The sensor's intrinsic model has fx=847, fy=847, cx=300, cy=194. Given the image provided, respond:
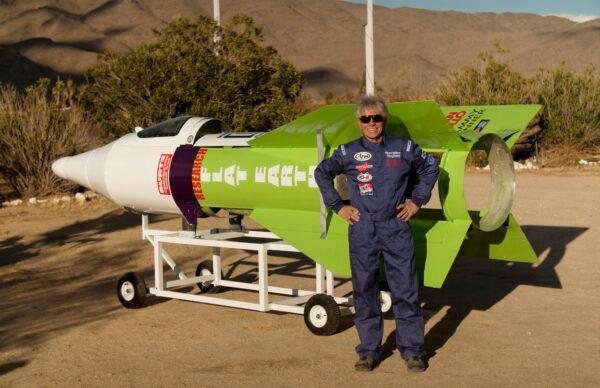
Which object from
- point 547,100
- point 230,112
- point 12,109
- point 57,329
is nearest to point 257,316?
point 57,329

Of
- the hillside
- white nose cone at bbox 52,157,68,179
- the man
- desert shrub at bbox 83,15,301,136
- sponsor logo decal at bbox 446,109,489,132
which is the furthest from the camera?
the hillside

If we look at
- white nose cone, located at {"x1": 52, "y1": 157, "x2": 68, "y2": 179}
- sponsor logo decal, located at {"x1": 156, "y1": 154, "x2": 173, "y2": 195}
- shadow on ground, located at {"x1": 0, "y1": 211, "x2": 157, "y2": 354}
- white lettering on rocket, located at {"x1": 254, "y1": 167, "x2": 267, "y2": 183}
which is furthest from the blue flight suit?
white nose cone, located at {"x1": 52, "y1": 157, "x2": 68, "y2": 179}

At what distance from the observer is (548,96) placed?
78.8 feet

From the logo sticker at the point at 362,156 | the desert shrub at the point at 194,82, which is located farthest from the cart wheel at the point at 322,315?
the desert shrub at the point at 194,82

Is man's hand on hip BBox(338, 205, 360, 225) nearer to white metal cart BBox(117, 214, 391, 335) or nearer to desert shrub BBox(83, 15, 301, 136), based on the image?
white metal cart BBox(117, 214, 391, 335)

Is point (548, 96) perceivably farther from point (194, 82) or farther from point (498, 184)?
point (498, 184)

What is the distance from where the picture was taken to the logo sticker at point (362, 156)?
20.8 feet

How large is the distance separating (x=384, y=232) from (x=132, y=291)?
353cm

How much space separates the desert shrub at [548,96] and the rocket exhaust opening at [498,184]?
1610 cm

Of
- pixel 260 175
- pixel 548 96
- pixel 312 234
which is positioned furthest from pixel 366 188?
pixel 548 96

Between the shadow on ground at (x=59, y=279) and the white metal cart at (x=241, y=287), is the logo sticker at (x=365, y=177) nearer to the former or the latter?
the white metal cart at (x=241, y=287)

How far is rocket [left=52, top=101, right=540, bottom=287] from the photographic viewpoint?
7.01 m

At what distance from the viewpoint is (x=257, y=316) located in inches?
325

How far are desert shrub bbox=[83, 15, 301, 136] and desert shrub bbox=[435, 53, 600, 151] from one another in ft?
22.7
